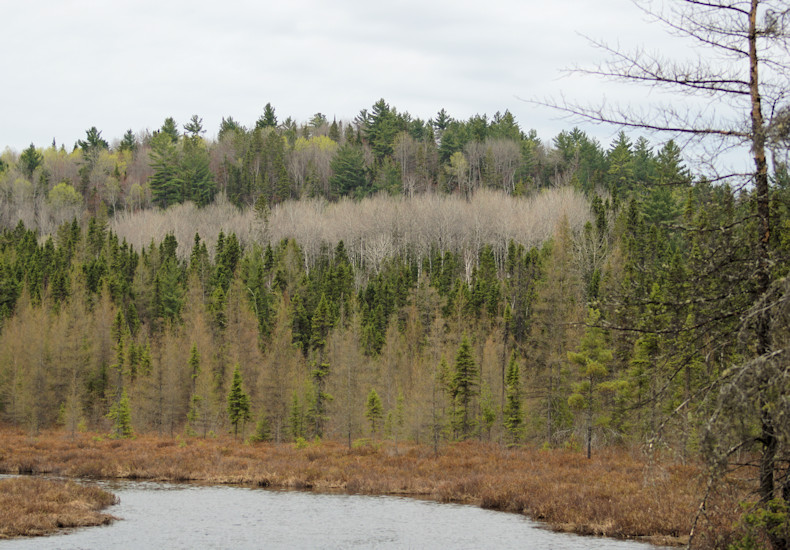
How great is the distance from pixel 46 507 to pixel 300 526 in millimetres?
10654

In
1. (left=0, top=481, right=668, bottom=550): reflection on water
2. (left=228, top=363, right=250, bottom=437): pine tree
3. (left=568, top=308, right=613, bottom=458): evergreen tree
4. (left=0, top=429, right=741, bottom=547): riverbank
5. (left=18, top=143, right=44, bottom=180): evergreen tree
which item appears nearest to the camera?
(left=0, top=481, right=668, bottom=550): reflection on water

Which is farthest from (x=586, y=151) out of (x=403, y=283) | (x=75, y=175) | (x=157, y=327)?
(x=75, y=175)

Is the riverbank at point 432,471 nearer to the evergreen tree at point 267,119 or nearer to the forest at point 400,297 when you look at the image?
the forest at point 400,297

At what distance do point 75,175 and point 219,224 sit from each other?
6253 cm

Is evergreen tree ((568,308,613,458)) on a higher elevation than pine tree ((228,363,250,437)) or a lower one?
higher

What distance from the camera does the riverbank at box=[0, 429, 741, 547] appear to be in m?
29.7

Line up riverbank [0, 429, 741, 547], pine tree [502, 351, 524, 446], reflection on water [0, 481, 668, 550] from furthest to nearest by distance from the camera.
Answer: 1. pine tree [502, 351, 524, 446]
2. riverbank [0, 429, 741, 547]
3. reflection on water [0, 481, 668, 550]

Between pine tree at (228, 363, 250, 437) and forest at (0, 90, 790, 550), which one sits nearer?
forest at (0, 90, 790, 550)

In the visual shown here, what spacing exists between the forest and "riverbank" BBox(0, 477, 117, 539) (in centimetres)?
2193

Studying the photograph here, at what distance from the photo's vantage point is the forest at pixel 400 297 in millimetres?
11695

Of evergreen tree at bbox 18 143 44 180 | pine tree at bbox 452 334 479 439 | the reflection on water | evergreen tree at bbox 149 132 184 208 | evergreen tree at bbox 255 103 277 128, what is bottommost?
the reflection on water

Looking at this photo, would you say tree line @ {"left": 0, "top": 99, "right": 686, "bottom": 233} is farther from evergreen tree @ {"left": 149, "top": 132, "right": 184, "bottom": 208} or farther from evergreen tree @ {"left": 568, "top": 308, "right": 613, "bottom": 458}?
evergreen tree @ {"left": 568, "top": 308, "right": 613, "bottom": 458}

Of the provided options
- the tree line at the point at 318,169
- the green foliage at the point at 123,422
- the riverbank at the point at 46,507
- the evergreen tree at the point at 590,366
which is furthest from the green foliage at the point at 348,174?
the riverbank at the point at 46,507

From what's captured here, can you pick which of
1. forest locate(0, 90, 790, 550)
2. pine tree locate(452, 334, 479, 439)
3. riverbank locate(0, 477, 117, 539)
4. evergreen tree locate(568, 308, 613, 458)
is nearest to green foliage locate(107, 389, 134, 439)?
forest locate(0, 90, 790, 550)
